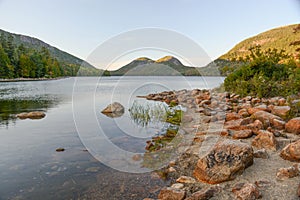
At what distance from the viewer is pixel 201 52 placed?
639cm

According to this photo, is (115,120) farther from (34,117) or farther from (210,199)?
(210,199)

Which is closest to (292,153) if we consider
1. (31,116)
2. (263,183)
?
(263,183)

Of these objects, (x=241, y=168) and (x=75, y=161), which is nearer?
(x=241, y=168)

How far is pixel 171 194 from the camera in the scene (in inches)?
130

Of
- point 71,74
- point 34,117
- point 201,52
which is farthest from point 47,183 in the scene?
point 71,74

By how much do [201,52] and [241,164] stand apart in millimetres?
3746

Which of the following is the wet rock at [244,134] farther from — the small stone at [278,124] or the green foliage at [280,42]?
the green foliage at [280,42]

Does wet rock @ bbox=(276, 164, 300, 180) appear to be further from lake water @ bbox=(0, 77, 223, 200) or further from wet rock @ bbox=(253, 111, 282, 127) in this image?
wet rock @ bbox=(253, 111, 282, 127)

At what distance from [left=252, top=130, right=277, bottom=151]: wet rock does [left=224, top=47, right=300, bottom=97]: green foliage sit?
22.2ft

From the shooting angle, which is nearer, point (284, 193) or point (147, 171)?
point (284, 193)

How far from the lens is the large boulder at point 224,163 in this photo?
3.55m

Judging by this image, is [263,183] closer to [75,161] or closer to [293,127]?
[293,127]

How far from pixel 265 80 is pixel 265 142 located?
8.79 m

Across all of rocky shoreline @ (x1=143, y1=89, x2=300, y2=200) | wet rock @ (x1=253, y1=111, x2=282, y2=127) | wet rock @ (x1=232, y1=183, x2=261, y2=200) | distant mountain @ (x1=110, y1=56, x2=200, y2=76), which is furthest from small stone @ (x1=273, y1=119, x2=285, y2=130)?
distant mountain @ (x1=110, y1=56, x2=200, y2=76)
